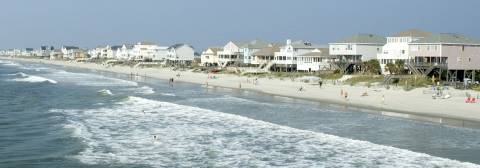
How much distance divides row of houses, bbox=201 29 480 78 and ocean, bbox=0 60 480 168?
16.5 m

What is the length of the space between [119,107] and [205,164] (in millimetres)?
22384

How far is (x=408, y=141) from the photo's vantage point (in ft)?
87.0

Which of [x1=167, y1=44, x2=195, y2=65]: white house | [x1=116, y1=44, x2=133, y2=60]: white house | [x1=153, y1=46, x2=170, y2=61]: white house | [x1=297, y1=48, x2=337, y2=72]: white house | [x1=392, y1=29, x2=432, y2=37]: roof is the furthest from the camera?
[x1=116, y1=44, x2=133, y2=60]: white house

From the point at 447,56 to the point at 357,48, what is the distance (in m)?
16.6

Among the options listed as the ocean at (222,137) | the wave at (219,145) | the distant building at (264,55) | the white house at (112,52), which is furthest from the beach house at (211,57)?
the white house at (112,52)

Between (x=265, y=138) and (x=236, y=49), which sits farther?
(x=236, y=49)

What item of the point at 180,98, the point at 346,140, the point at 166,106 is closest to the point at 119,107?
the point at 166,106

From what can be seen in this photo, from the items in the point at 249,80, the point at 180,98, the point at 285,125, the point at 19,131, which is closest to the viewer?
the point at 19,131

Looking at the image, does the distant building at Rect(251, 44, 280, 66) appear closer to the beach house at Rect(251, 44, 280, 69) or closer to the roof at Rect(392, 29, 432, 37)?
the beach house at Rect(251, 44, 280, 69)

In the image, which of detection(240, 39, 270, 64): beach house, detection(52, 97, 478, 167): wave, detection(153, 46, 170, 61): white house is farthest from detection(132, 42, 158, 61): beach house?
detection(52, 97, 478, 167): wave

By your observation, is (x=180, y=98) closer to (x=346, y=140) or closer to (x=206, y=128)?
(x=206, y=128)

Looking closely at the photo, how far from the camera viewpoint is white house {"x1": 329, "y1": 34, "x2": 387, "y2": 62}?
228 feet

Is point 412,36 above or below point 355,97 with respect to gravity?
above

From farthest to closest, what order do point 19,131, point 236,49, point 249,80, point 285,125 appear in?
point 236,49
point 249,80
point 285,125
point 19,131
